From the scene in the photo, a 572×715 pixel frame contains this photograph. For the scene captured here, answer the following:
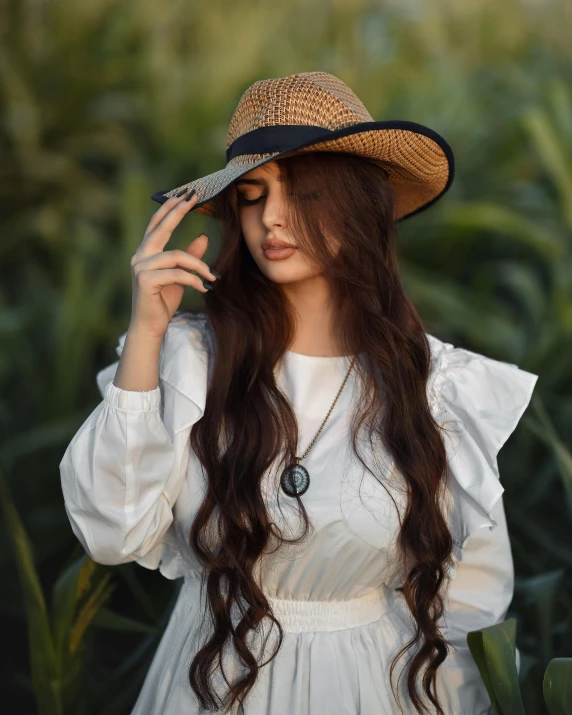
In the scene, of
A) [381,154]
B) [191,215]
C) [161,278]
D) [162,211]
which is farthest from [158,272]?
[191,215]

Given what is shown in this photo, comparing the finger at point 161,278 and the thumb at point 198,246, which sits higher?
the thumb at point 198,246

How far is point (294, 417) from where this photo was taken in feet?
5.80

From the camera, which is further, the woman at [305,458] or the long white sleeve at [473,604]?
the long white sleeve at [473,604]

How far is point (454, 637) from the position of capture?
1791 millimetres

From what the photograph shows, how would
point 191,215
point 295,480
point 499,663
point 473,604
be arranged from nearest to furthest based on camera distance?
point 499,663 → point 295,480 → point 473,604 → point 191,215

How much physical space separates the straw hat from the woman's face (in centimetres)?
5

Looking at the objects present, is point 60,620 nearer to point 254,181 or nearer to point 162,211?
point 162,211

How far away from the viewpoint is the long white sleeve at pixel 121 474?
1583 mm

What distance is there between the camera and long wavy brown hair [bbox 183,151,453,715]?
1675mm

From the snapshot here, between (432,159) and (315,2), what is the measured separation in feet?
12.9

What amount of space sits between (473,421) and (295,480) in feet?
1.19

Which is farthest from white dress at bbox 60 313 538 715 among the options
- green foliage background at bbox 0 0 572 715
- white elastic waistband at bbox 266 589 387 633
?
green foliage background at bbox 0 0 572 715

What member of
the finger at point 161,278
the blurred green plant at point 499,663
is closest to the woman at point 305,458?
the finger at point 161,278

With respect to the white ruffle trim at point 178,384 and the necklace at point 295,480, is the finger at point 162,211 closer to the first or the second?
the white ruffle trim at point 178,384
